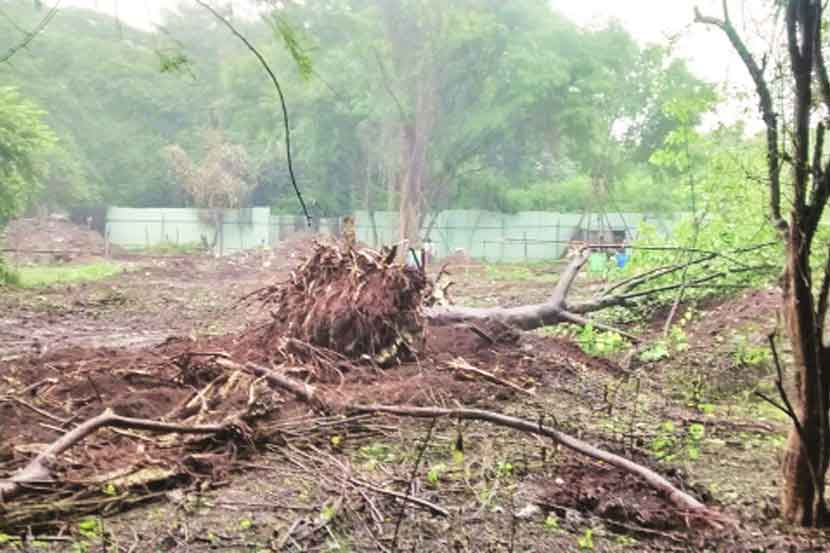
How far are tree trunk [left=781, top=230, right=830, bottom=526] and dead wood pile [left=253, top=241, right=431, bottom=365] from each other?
3.44 meters

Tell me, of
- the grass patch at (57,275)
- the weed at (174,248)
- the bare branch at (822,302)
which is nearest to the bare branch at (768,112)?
the bare branch at (822,302)

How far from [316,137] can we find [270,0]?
2477 cm

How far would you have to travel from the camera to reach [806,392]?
316 centimetres

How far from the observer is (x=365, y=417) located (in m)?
4.57

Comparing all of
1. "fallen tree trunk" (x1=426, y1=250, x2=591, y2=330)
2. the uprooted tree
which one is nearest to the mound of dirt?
"fallen tree trunk" (x1=426, y1=250, x2=591, y2=330)

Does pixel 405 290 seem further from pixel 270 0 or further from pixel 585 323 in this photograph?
pixel 270 0

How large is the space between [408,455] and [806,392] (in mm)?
1989

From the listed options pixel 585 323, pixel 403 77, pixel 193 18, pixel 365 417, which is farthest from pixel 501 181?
pixel 365 417

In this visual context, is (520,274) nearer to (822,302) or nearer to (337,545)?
(822,302)

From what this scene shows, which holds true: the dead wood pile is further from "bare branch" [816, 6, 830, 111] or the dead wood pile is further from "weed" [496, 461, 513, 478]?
"bare branch" [816, 6, 830, 111]

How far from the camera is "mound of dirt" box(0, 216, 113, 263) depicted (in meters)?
25.3

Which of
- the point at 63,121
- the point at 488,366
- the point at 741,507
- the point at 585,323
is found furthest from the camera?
the point at 63,121

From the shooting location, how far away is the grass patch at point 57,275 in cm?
1709

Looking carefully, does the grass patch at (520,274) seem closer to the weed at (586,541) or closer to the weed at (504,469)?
the weed at (504,469)
